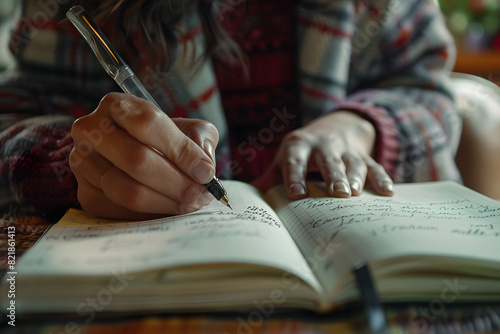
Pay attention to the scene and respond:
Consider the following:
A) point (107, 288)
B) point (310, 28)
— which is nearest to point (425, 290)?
point (107, 288)

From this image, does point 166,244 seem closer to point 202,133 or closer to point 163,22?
point 202,133

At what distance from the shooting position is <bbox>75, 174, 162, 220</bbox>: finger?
415 millimetres

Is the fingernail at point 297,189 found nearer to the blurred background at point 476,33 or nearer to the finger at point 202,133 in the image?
the finger at point 202,133

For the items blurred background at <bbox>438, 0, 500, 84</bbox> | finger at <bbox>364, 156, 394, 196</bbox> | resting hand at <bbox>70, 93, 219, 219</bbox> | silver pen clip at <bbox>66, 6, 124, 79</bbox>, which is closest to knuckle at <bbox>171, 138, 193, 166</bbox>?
resting hand at <bbox>70, 93, 219, 219</bbox>

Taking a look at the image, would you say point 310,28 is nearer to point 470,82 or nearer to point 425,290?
point 470,82

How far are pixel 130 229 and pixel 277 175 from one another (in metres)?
0.26

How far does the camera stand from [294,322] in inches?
11.1

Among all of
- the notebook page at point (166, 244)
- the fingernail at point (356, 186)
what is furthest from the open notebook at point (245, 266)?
the fingernail at point (356, 186)

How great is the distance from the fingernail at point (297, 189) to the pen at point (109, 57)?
9 centimetres

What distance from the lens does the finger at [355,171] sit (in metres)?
0.47

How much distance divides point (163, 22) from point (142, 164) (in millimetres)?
268

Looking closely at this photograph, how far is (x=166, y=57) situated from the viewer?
0.60 metres

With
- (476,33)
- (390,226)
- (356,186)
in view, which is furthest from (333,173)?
(476,33)

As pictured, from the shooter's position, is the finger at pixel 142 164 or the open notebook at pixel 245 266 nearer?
the open notebook at pixel 245 266
